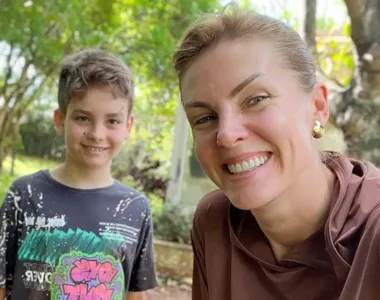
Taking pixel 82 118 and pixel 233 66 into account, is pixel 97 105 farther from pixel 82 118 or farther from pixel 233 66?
pixel 233 66

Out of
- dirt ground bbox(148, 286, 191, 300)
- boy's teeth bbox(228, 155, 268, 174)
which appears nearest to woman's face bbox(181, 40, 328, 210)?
boy's teeth bbox(228, 155, 268, 174)

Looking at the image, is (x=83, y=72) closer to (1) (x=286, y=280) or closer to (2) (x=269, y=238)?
(2) (x=269, y=238)

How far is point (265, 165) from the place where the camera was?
1.07m

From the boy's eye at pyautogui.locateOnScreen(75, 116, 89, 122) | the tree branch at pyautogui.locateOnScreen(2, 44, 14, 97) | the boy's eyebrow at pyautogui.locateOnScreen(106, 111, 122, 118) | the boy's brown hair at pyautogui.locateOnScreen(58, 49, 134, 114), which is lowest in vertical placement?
the boy's eye at pyautogui.locateOnScreen(75, 116, 89, 122)

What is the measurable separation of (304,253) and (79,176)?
3.07 ft

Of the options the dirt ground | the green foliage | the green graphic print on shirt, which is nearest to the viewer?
the green graphic print on shirt

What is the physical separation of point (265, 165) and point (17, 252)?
101 centimetres

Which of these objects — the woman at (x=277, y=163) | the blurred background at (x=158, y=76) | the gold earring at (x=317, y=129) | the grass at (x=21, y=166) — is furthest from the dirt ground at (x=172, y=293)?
the gold earring at (x=317, y=129)

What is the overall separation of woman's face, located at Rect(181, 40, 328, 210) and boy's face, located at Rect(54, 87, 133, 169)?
729mm

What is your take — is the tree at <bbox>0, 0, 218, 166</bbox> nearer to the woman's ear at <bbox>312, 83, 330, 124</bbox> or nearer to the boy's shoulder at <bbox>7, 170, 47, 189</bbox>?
the boy's shoulder at <bbox>7, 170, 47, 189</bbox>

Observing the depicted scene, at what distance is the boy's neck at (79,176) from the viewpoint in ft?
5.90

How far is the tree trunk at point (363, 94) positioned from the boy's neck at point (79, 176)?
1386 millimetres

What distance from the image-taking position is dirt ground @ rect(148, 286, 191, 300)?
4285 mm

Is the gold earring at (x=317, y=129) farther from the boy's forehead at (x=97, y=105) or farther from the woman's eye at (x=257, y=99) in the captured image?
the boy's forehead at (x=97, y=105)
